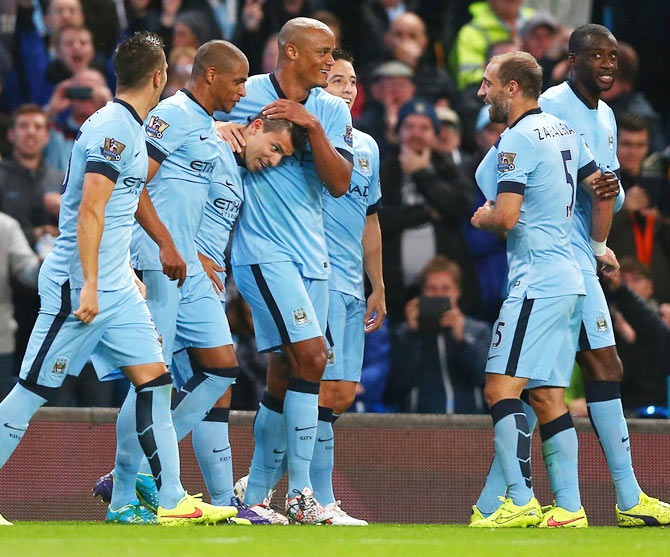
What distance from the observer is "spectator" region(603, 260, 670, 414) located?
9.84 meters

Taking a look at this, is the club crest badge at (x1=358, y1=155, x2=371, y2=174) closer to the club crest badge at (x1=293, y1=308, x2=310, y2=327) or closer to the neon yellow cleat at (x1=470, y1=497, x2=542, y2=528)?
the club crest badge at (x1=293, y1=308, x2=310, y2=327)

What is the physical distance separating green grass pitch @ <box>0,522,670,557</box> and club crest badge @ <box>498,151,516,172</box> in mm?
1716

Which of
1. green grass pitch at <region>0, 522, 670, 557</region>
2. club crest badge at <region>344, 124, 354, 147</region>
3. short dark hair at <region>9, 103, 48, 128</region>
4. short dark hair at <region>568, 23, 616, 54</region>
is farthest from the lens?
short dark hair at <region>9, 103, 48, 128</region>

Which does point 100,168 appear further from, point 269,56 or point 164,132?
point 269,56

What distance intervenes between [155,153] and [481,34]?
4.74m

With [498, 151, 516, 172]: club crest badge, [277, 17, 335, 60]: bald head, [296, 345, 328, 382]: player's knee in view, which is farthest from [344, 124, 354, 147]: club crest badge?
[296, 345, 328, 382]: player's knee

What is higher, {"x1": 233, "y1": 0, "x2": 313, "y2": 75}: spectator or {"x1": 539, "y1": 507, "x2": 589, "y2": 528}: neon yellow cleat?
{"x1": 233, "y1": 0, "x2": 313, "y2": 75}: spectator

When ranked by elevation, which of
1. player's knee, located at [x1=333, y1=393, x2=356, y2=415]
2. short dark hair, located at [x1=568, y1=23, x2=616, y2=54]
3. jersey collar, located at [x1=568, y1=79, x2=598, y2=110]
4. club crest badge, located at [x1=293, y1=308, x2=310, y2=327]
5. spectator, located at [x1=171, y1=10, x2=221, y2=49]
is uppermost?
spectator, located at [x1=171, y1=10, x2=221, y2=49]

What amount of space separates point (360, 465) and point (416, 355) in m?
1.47

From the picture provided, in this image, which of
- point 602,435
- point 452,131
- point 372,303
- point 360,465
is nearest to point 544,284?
point 602,435

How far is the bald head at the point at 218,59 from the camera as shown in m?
7.08

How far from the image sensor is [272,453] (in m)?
7.50

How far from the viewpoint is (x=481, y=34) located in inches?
435

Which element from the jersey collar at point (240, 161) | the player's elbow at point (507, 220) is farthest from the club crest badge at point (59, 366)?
the player's elbow at point (507, 220)
